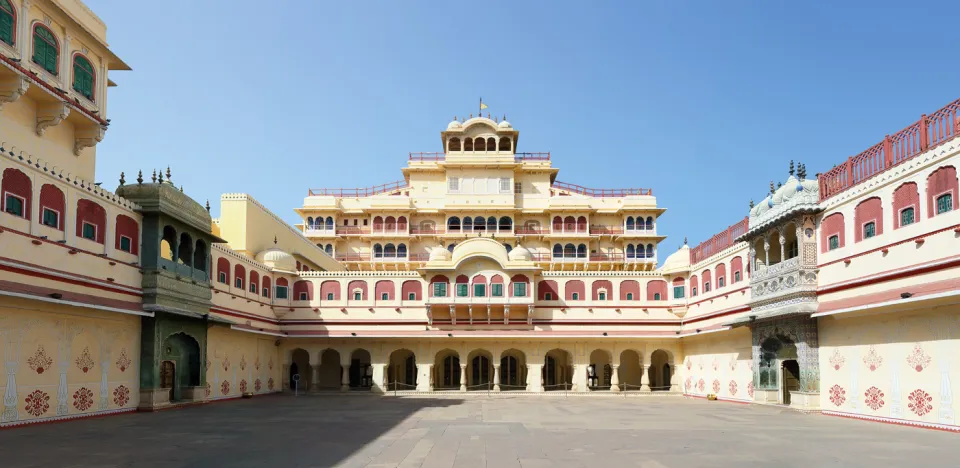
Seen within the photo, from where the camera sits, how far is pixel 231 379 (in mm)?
38812

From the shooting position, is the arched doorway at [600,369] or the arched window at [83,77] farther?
the arched doorway at [600,369]

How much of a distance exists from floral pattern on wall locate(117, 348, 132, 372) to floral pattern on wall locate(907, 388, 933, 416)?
27621 mm

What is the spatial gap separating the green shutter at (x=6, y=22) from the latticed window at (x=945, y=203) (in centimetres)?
2901

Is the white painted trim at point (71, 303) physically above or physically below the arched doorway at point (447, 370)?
above

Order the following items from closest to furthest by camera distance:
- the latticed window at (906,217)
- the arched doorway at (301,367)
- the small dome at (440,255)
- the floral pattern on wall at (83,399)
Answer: the latticed window at (906,217) → the floral pattern on wall at (83,399) → the small dome at (440,255) → the arched doorway at (301,367)

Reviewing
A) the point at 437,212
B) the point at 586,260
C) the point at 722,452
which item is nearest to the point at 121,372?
the point at 722,452

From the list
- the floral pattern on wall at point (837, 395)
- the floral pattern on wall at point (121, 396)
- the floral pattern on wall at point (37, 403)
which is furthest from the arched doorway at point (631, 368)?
the floral pattern on wall at point (37, 403)

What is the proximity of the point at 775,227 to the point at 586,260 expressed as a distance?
100 ft

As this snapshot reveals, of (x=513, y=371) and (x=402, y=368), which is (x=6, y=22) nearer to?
(x=402, y=368)

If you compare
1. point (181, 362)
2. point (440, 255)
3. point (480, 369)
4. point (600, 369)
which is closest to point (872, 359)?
point (440, 255)

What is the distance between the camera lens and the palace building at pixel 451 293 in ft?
74.8

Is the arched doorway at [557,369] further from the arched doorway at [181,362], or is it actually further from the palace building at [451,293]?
the arched doorway at [181,362]

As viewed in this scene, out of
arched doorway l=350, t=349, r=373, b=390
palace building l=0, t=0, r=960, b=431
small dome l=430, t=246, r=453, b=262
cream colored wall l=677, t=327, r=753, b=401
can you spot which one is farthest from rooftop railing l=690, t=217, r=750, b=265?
arched doorway l=350, t=349, r=373, b=390

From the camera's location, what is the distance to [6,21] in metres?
23.8
